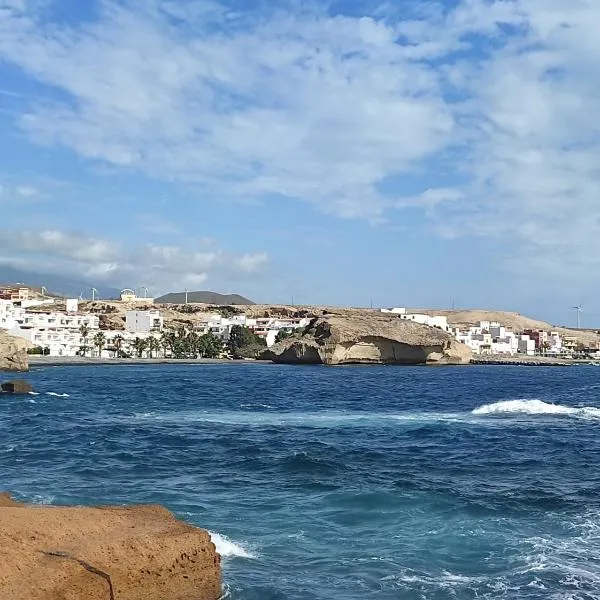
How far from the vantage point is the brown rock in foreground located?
817cm

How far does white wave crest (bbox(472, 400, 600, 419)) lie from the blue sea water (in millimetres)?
407

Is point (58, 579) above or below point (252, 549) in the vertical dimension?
above

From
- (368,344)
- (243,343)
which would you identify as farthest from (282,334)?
(368,344)

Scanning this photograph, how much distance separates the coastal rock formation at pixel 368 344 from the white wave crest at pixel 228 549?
107 m

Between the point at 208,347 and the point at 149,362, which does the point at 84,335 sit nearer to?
the point at 149,362

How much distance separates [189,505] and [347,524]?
3613 millimetres

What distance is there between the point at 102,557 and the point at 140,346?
129725 millimetres

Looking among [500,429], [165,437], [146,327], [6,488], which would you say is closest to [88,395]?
[165,437]

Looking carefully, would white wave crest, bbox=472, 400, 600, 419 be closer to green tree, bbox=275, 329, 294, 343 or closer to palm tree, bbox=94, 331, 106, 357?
palm tree, bbox=94, 331, 106, 357

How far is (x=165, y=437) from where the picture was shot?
2883cm

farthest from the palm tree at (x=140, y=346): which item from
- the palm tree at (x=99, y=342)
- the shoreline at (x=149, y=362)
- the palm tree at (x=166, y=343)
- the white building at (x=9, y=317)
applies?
the white building at (x=9, y=317)

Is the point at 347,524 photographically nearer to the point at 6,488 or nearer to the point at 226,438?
the point at 6,488

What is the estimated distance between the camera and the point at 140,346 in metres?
136

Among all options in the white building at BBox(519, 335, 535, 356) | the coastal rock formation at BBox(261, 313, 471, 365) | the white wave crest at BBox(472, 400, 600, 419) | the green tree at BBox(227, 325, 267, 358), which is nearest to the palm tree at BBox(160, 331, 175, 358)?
the green tree at BBox(227, 325, 267, 358)
